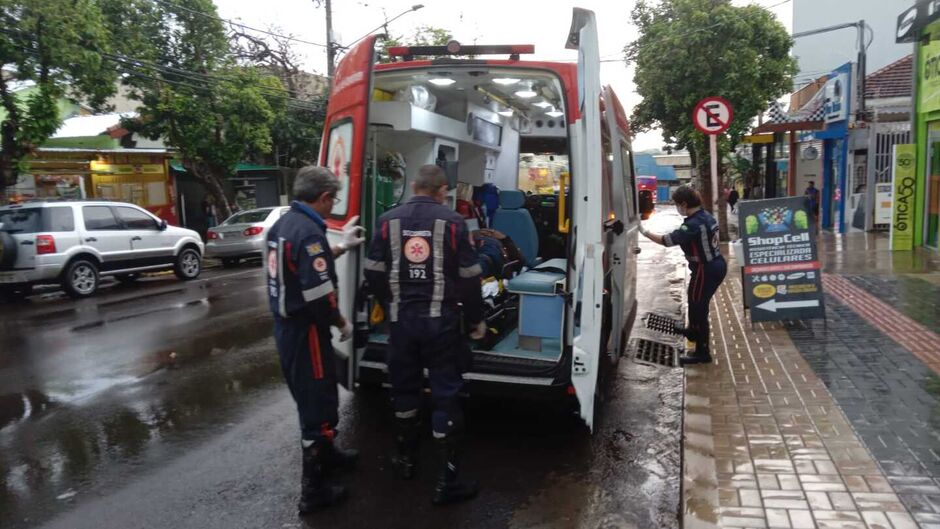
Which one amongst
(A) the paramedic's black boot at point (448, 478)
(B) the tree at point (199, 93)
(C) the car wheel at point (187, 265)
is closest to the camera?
(A) the paramedic's black boot at point (448, 478)

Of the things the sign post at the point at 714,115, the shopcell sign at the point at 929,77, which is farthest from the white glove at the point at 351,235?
the shopcell sign at the point at 929,77

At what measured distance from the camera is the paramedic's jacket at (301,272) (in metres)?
3.77

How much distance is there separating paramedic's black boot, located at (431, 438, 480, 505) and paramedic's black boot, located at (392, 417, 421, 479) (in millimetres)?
233

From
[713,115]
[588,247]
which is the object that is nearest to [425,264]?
[588,247]

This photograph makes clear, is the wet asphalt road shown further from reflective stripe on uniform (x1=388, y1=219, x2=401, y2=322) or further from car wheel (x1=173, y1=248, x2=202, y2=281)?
car wheel (x1=173, y1=248, x2=202, y2=281)

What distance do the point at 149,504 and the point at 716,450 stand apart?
3.45m

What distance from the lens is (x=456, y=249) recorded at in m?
3.99

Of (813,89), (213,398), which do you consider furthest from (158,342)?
(813,89)

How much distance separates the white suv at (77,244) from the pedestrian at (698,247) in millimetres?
10076

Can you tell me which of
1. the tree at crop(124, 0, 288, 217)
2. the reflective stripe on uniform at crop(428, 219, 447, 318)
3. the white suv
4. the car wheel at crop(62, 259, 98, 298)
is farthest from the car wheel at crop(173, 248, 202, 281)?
the reflective stripe on uniform at crop(428, 219, 447, 318)

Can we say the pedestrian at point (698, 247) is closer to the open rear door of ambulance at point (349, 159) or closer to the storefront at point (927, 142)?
the open rear door of ambulance at point (349, 159)

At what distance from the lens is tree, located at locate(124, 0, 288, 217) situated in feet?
59.5

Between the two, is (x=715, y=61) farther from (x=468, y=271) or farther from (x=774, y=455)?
(x=468, y=271)

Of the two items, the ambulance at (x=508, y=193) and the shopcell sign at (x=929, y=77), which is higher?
the shopcell sign at (x=929, y=77)
